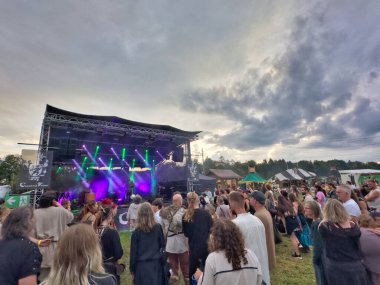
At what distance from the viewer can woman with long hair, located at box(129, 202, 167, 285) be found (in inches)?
108

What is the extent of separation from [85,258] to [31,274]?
3.06 ft

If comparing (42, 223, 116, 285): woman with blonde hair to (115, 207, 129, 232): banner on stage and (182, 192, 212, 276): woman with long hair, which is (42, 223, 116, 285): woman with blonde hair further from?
(115, 207, 129, 232): banner on stage

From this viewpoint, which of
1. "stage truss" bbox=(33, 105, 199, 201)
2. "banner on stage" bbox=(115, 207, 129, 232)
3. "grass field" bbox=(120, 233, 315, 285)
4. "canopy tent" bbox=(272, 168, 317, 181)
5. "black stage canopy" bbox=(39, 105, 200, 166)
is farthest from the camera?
"canopy tent" bbox=(272, 168, 317, 181)

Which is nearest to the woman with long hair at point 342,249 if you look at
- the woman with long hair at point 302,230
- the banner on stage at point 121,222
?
the woman with long hair at point 302,230

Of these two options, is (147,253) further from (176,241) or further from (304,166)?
(304,166)

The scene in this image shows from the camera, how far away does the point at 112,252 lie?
105 inches

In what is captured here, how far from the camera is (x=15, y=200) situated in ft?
29.3

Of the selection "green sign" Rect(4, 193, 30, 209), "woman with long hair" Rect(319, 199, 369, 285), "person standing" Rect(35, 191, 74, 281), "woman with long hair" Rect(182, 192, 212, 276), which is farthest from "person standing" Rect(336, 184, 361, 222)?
"green sign" Rect(4, 193, 30, 209)

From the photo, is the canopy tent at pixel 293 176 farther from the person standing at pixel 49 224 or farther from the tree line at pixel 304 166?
the tree line at pixel 304 166

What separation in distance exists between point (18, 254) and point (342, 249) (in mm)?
3314

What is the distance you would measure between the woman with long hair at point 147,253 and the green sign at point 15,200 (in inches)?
354

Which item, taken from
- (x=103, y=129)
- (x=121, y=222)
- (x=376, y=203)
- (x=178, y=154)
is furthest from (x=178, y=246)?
(x=178, y=154)

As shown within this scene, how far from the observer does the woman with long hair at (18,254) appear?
63.0 inches

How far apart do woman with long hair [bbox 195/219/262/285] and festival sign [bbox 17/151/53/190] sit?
425 inches
